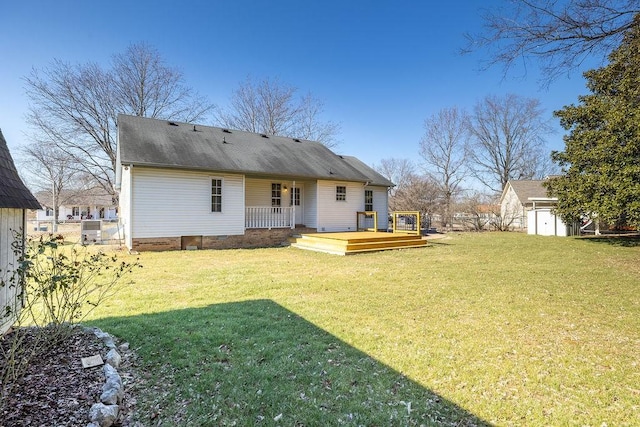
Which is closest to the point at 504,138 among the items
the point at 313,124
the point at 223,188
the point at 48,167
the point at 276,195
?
the point at 313,124

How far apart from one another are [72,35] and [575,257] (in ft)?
65.3

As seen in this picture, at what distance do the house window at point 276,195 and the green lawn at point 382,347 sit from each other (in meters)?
7.89

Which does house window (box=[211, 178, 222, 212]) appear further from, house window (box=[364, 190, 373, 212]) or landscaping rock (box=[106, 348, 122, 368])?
landscaping rock (box=[106, 348, 122, 368])

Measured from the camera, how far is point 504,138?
34094 millimetres

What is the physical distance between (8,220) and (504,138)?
130 ft

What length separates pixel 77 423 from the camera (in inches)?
86.0

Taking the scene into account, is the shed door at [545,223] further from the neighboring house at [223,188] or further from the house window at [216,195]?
the house window at [216,195]

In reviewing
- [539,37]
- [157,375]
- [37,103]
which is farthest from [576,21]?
[37,103]

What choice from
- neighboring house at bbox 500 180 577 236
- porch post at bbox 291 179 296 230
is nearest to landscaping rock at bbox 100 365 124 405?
porch post at bbox 291 179 296 230

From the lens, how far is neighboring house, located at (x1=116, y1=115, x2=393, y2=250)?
11273 millimetres

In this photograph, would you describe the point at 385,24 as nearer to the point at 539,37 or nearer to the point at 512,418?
the point at 539,37

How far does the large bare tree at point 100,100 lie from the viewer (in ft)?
64.5

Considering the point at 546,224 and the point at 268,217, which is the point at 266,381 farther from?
the point at 546,224

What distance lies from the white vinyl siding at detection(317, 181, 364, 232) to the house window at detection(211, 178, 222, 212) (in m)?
4.69
